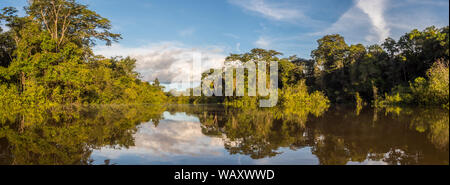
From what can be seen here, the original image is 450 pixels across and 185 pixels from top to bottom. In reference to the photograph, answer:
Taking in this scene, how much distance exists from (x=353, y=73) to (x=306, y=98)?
1079 cm

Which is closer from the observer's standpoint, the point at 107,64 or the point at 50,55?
the point at 50,55

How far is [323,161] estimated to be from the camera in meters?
2.89

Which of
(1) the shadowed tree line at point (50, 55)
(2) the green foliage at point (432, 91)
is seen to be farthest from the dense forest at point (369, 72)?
(1) the shadowed tree line at point (50, 55)

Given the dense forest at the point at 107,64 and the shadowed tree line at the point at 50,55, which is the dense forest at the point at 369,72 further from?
the shadowed tree line at the point at 50,55

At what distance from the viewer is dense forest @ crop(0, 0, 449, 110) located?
16.8 metres

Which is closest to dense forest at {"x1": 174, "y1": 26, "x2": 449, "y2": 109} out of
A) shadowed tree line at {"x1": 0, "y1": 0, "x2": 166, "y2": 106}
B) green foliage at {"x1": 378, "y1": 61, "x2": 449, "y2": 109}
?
green foliage at {"x1": 378, "y1": 61, "x2": 449, "y2": 109}

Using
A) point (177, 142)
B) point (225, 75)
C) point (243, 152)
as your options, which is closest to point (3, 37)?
point (225, 75)

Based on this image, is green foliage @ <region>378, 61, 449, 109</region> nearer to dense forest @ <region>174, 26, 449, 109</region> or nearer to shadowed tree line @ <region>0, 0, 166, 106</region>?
dense forest @ <region>174, 26, 449, 109</region>

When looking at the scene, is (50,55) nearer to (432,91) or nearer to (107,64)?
(107,64)

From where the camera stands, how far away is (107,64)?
24.0m

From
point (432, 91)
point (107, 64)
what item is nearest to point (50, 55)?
point (107, 64)

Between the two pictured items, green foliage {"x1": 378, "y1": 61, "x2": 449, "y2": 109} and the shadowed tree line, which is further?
the shadowed tree line

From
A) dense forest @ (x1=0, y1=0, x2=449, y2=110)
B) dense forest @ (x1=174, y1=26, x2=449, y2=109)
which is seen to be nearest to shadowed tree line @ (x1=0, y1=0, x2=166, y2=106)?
dense forest @ (x1=0, y1=0, x2=449, y2=110)
